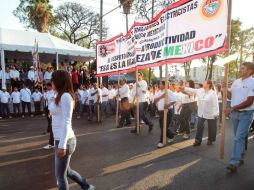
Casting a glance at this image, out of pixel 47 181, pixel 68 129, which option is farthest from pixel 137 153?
pixel 68 129

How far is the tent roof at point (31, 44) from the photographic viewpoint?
1703 cm

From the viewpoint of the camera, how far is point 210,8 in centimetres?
599

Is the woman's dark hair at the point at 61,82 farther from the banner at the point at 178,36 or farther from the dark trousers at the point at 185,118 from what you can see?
the dark trousers at the point at 185,118

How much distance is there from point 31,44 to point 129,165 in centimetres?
1461

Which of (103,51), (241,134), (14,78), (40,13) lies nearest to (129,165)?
(241,134)

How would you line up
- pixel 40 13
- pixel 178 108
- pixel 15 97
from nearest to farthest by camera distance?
pixel 178 108 < pixel 15 97 < pixel 40 13

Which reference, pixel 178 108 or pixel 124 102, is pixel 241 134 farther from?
pixel 124 102

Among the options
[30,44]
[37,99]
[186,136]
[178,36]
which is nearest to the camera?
[178,36]

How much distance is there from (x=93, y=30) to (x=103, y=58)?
108ft

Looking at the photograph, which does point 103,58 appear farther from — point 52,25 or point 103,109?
point 52,25

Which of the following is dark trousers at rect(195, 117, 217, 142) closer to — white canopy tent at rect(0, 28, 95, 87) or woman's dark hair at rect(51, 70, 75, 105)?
woman's dark hair at rect(51, 70, 75, 105)

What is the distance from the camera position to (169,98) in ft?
24.7

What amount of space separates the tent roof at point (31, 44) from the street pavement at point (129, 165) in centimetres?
977

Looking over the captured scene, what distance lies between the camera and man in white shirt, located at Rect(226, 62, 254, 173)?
5.06 m
